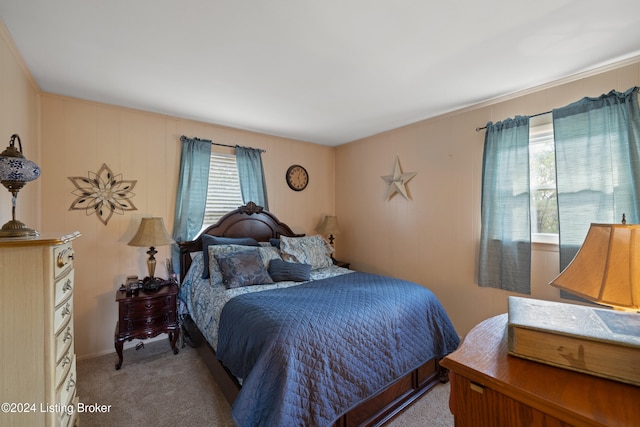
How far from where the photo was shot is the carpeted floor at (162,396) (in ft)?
5.98

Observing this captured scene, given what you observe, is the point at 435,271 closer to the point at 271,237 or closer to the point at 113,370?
the point at 271,237

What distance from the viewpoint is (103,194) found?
2.68 m

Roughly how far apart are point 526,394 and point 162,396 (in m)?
2.42

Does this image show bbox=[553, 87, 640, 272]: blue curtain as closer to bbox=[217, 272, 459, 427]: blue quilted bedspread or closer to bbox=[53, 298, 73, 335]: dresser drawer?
bbox=[217, 272, 459, 427]: blue quilted bedspread

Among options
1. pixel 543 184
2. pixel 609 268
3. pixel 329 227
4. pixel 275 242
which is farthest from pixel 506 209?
pixel 275 242

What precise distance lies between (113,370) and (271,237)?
2010 millimetres

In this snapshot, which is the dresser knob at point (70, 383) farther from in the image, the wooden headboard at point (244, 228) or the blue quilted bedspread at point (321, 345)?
the wooden headboard at point (244, 228)

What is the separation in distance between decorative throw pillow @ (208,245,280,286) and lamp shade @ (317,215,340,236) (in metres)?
1.07

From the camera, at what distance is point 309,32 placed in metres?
1.63

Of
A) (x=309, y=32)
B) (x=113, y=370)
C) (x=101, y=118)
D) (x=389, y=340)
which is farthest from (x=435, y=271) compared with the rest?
(x=101, y=118)

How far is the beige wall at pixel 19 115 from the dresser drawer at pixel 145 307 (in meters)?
1.01

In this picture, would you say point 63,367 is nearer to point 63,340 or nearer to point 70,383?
point 63,340

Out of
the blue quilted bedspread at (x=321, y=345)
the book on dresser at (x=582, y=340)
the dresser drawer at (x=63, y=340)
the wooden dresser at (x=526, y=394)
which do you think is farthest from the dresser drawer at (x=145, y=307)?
the book on dresser at (x=582, y=340)

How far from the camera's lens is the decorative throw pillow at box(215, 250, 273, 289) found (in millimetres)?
2484
